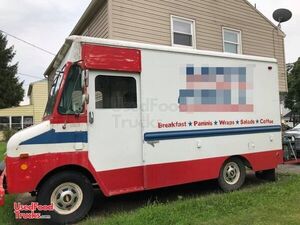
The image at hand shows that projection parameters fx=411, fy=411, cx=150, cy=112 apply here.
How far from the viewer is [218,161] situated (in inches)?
336

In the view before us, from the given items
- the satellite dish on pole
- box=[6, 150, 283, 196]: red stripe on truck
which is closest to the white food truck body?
box=[6, 150, 283, 196]: red stripe on truck

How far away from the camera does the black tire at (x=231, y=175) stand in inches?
344

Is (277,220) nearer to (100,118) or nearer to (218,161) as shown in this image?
(218,161)

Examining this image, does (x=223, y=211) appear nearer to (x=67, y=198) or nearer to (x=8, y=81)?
(x=67, y=198)

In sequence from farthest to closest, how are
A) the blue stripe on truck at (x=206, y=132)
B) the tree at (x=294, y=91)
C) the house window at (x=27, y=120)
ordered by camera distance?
the tree at (x=294, y=91), the house window at (x=27, y=120), the blue stripe on truck at (x=206, y=132)

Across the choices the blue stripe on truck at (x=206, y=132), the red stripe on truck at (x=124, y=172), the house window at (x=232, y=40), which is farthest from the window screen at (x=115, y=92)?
the house window at (x=232, y=40)

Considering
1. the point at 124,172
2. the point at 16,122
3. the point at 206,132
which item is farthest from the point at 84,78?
the point at 16,122

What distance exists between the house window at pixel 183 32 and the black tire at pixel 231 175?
6215mm

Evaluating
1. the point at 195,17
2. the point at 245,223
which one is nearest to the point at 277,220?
the point at 245,223

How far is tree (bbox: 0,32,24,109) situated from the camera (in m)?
47.3

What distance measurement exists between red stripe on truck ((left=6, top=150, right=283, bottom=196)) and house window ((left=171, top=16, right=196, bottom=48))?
20.5ft

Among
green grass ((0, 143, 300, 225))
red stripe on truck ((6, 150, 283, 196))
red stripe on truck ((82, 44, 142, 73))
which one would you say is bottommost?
green grass ((0, 143, 300, 225))

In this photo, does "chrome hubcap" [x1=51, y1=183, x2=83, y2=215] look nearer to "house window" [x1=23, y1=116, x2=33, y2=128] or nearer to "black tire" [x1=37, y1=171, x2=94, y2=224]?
"black tire" [x1=37, y1=171, x2=94, y2=224]

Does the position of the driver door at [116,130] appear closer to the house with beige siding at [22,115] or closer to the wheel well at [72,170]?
the wheel well at [72,170]
